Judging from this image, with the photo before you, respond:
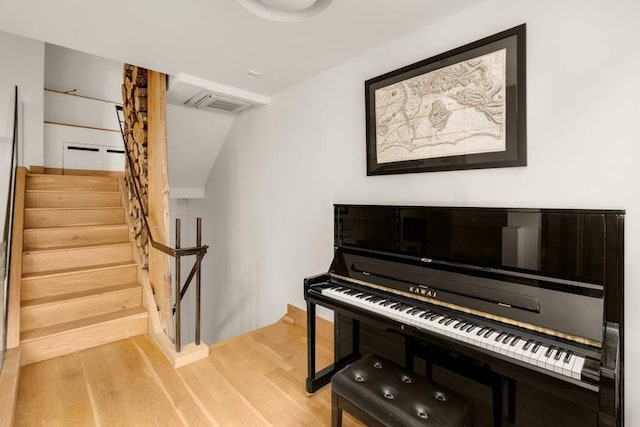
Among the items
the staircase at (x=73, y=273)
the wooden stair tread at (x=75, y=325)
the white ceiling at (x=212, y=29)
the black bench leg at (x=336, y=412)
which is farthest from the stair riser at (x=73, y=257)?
the black bench leg at (x=336, y=412)

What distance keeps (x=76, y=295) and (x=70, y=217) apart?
1.02 metres

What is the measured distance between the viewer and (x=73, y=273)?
2.76 m

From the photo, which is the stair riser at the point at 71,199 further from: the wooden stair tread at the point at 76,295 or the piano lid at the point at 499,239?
the piano lid at the point at 499,239

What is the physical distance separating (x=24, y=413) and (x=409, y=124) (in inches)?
108

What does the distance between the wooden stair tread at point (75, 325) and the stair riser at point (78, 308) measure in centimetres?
5

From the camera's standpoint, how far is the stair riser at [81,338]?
225 cm

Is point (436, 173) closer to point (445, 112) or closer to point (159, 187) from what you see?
point (445, 112)

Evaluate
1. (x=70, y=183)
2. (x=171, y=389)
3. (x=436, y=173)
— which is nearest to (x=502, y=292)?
(x=436, y=173)

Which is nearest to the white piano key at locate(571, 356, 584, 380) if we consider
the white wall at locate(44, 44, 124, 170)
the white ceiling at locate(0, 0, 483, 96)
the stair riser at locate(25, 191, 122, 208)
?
the white ceiling at locate(0, 0, 483, 96)

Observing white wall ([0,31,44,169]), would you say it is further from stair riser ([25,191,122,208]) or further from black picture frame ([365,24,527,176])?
black picture frame ([365,24,527,176])

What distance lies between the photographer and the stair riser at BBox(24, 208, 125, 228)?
3.11 meters

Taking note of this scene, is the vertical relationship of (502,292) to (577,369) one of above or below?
above

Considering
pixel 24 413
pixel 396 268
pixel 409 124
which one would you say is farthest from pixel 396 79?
pixel 24 413

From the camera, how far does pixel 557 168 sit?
1.52 m
